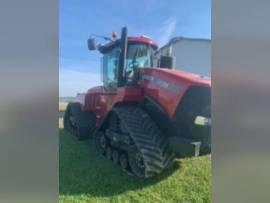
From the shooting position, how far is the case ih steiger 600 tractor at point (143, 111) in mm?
1333

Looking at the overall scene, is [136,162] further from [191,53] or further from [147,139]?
[191,53]

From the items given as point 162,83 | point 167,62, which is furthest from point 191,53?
point 162,83

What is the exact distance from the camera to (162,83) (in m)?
1.53

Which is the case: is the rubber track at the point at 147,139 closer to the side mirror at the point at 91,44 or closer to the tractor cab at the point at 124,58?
the tractor cab at the point at 124,58

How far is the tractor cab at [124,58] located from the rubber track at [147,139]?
0.56 ft

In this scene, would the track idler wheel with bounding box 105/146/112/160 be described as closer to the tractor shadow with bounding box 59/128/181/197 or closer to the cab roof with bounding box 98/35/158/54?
the tractor shadow with bounding box 59/128/181/197

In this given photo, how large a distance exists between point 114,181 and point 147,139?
311 millimetres

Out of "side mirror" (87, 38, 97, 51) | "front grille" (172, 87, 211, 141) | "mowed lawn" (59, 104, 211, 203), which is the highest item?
"side mirror" (87, 38, 97, 51)

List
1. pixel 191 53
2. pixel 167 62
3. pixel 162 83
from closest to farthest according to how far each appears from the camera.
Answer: pixel 191 53
pixel 167 62
pixel 162 83

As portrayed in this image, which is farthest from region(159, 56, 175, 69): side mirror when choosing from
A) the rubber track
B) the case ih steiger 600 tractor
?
the rubber track

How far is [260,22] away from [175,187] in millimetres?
901

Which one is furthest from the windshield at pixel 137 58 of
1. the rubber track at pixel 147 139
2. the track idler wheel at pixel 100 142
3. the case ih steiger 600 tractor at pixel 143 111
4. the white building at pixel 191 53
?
the track idler wheel at pixel 100 142

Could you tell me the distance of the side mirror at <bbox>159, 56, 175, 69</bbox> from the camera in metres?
1.38

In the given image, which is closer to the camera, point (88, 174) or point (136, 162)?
point (88, 174)
